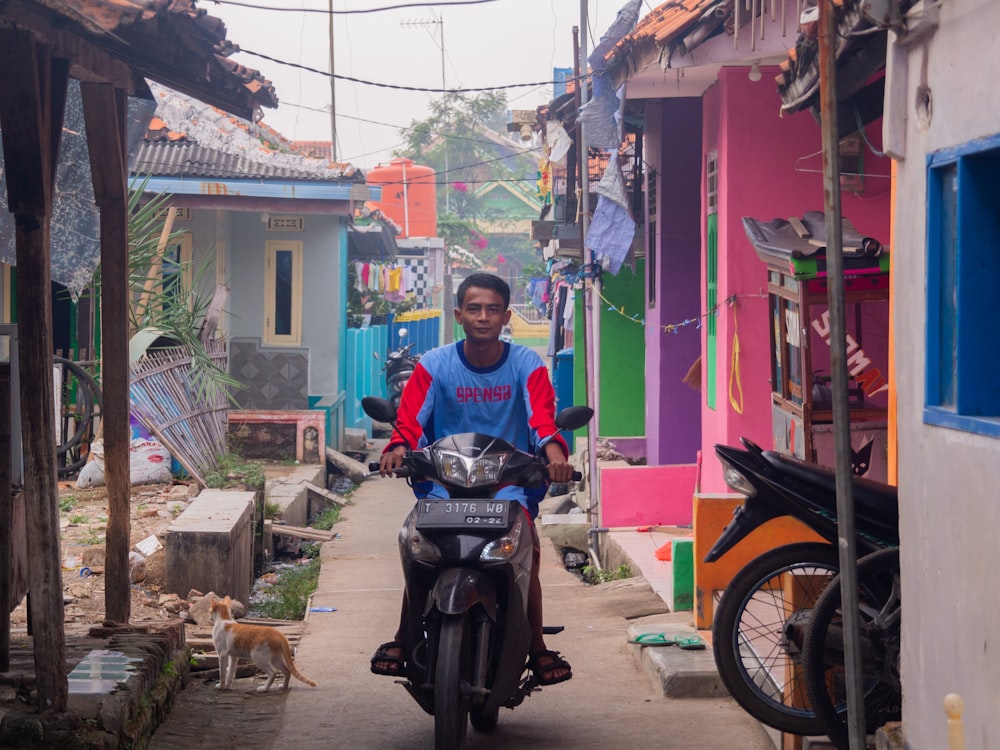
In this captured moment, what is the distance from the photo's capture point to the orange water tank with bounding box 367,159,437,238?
3819cm

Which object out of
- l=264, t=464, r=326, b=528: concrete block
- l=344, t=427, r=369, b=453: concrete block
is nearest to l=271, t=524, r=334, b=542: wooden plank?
l=264, t=464, r=326, b=528: concrete block

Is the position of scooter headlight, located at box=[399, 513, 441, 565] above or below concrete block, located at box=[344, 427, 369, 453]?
above

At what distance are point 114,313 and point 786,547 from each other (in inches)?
145

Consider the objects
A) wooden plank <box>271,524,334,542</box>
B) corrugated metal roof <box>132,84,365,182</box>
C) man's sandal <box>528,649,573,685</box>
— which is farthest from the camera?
corrugated metal roof <box>132,84,365,182</box>

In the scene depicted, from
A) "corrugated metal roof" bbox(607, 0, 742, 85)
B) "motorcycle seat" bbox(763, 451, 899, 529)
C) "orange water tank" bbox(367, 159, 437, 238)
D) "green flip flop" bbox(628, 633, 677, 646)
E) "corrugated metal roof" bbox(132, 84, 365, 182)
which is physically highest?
"orange water tank" bbox(367, 159, 437, 238)

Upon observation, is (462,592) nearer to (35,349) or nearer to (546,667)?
(546,667)

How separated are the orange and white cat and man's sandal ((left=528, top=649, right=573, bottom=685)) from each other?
5.23ft

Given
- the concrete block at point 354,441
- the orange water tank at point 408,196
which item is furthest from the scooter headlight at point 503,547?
the orange water tank at point 408,196

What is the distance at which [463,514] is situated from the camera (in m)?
4.63

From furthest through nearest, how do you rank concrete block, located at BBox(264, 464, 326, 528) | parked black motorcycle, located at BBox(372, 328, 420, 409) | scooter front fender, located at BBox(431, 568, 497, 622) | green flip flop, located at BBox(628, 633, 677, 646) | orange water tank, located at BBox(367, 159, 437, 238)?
orange water tank, located at BBox(367, 159, 437, 238)
parked black motorcycle, located at BBox(372, 328, 420, 409)
concrete block, located at BBox(264, 464, 326, 528)
green flip flop, located at BBox(628, 633, 677, 646)
scooter front fender, located at BBox(431, 568, 497, 622)

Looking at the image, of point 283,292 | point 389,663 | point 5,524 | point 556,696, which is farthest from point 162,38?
point 283,292

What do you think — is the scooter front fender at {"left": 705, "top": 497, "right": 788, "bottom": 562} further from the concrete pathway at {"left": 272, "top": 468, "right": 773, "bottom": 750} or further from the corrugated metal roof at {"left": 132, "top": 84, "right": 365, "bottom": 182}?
the corrugated metal roof at {"left": 132, "top": 84, "right": 365, "bottom": 182}

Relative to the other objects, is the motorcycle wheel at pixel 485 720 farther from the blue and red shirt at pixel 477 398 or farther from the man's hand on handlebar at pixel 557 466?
the blue and red shirt at pixel 477 398

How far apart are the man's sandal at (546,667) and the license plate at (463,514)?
73cm
